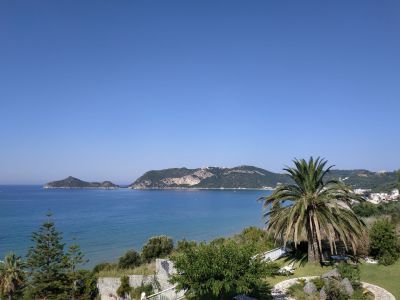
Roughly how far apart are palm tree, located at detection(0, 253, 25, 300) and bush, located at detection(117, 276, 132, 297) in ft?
27.7

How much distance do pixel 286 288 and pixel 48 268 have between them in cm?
1721

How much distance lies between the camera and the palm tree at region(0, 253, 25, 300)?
2295 cm

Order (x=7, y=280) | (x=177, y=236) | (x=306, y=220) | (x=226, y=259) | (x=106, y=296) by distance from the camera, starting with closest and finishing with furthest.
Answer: (x=226, y=259)
(x=306, y=220)
(x=106, y=296)
(x=7, y=280)
(x=177, y=236)

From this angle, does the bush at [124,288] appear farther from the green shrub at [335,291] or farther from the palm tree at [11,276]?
the green shrub at [335,291]

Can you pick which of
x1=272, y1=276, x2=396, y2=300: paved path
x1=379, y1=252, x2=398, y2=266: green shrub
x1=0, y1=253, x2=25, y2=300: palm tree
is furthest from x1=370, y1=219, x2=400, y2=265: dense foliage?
x1=0, y1=253, x2=25, y2=300: palm tree

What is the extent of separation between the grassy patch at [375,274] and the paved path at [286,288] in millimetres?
285

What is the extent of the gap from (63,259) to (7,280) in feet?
11.8

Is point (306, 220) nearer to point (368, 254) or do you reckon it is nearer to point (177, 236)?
point (368, 254)

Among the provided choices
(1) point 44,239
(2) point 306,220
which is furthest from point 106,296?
(2) point 306,220

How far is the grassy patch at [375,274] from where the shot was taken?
12.4 metres

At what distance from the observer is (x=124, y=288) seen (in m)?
19.3

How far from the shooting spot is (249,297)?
1120 cm

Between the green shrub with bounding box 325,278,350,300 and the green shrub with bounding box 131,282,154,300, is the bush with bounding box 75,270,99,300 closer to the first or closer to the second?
the green shrub with bounding box 131,282,154,300

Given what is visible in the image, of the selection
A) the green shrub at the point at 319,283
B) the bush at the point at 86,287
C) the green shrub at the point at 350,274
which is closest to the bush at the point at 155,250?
the bush at the point at 86,287
